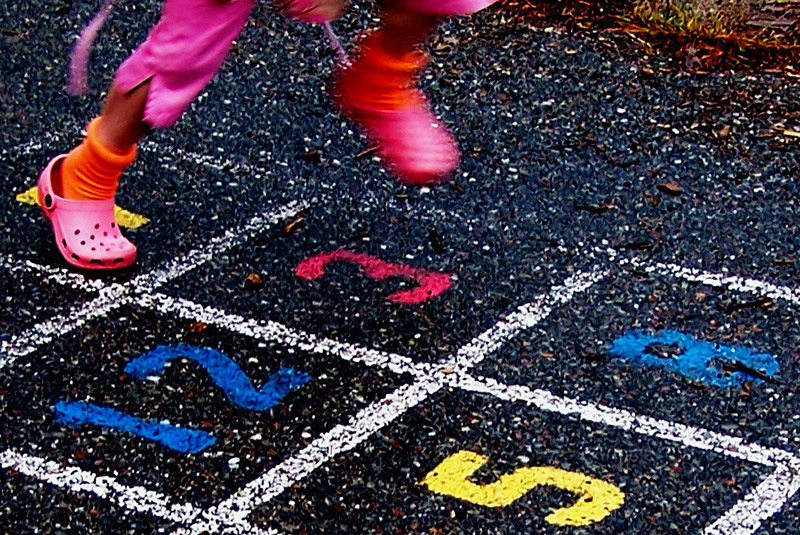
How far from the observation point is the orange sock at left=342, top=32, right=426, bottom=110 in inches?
133

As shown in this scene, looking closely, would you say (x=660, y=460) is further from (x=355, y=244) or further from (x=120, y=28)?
(x=120, y=28)

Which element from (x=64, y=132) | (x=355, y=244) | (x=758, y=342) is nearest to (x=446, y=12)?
(x=355, y=244)

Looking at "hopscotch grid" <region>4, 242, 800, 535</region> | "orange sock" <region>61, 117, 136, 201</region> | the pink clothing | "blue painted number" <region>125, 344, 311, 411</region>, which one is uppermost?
the pink clothing

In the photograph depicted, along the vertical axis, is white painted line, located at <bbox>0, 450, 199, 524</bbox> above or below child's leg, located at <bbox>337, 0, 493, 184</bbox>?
below

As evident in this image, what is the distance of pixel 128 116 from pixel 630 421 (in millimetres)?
1331

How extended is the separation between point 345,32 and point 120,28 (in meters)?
0.80

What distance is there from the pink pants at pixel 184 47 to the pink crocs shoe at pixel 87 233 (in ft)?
1.08

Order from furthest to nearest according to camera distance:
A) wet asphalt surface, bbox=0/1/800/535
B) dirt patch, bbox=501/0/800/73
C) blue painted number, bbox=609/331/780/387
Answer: dirt patch, bbox=501/0/800/73, blue painted number, bbox=609/331/780/387, wet asphalt surface, bbox=0/1/800/535

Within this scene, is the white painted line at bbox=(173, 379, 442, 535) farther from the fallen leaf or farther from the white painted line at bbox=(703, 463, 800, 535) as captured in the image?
the fallen leaf

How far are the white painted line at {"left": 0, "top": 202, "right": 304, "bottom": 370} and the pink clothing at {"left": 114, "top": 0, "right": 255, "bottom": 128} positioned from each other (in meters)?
0.42

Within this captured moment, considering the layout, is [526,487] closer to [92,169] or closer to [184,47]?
[184,47]

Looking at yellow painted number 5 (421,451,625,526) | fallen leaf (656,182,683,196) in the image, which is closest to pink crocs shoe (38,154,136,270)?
yellow painted number 5 (421,451,625,526)

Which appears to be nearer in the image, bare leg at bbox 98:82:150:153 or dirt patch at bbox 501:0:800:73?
bare leg at bbox 98:82:150:153

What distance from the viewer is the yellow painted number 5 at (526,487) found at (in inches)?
112
